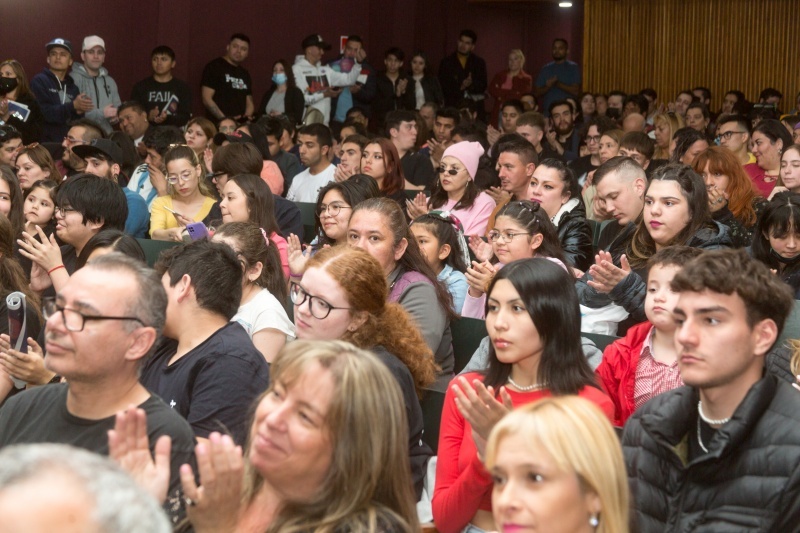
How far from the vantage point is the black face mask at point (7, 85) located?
843 centimetres

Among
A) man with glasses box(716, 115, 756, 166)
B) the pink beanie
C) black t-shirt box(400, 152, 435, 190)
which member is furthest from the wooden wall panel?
the pink beanie

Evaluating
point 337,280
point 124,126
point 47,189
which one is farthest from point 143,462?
Answer: point 124,126

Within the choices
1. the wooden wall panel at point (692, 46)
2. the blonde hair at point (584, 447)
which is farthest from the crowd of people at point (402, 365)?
the wooden wall panel at point (692, 46)

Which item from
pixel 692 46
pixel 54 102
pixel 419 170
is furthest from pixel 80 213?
pixel 692 46

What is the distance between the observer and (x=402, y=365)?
10.6 feet

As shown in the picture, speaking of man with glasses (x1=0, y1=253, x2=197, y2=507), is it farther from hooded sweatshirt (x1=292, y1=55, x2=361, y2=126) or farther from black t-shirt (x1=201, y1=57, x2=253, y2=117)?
hooded sweatshirt (x1=292, y1=55, x2=361, y2=126)

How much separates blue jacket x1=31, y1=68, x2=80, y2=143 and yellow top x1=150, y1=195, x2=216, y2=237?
2960 millimetres

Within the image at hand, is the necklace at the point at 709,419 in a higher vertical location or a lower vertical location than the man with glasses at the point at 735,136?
lower

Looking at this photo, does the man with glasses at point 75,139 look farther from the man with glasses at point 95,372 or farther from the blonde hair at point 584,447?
the blonde hair at point 584,447

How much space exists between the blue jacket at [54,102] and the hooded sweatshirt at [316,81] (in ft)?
8.91

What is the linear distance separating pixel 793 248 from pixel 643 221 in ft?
2.11

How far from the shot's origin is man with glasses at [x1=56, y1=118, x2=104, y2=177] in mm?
7781

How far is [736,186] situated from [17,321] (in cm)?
364

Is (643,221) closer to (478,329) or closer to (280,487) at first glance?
(478,329)
